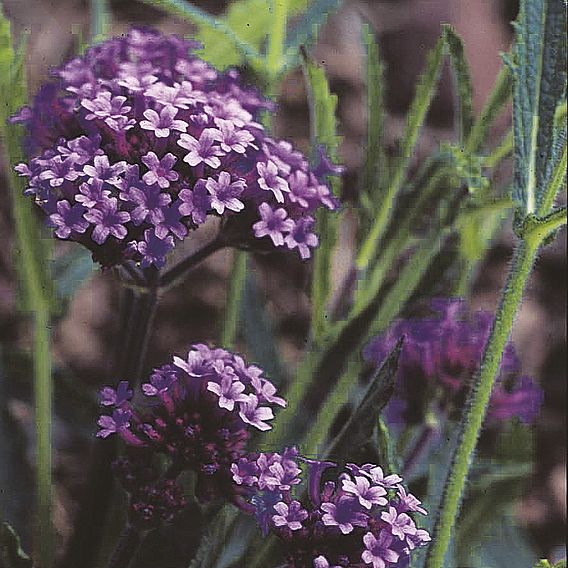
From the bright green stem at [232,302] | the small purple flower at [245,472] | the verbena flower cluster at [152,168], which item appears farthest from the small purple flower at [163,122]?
the bright green stem at [232,302]

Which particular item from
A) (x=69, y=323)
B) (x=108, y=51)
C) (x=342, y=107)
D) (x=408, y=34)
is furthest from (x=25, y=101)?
(x=408, y=34)

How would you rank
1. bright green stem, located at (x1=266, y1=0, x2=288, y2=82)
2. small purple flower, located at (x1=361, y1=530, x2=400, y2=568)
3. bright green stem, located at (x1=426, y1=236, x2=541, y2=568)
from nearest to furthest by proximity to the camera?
small purple flower, located at (x1=361, y1=530, x2=400, y2=568), bright green stem, located at (x1=426, y1=236, x2=541, y2=568), bright green stem, located at (x1=266, y1=0, x2=288, y2=82)

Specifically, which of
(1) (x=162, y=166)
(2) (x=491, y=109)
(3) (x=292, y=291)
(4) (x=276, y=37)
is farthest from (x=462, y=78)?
(3) (x=292, y=291)

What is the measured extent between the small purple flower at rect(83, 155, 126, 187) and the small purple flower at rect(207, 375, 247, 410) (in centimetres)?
Answer: 14

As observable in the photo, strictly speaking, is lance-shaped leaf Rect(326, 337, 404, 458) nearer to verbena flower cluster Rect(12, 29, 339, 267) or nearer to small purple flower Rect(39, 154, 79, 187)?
Result: verbena flower cluster Rect(12, 29, 339, 267)

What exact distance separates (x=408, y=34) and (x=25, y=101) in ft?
3.97

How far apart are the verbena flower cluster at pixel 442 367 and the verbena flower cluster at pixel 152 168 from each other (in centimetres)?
19

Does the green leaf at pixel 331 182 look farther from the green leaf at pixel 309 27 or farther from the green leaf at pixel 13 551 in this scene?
the green leaf at pixel 13 551

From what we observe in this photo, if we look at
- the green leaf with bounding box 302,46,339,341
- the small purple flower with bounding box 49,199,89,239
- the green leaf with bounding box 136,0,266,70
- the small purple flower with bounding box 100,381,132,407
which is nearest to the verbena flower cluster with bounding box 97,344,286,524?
the small purple flower with bounding box 100,381,132,407

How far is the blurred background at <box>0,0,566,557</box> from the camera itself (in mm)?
1065

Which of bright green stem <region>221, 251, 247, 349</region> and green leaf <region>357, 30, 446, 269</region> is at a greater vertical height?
green leaf <region>357, 30, 446, 269</region>

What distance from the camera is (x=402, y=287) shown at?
0.90 metres

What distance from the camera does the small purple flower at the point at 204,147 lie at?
2.06 ft

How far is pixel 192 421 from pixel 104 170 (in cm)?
17
